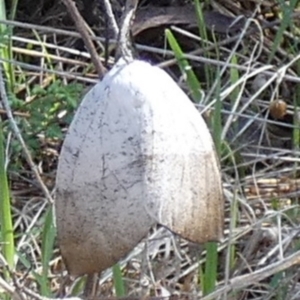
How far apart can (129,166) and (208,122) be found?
0.83m

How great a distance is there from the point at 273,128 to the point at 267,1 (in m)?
0.37

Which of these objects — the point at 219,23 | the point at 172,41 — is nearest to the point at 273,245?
the point at 172,41

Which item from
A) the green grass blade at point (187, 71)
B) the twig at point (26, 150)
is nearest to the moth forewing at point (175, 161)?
the twig at point (26, 150)

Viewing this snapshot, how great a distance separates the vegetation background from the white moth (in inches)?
7.6

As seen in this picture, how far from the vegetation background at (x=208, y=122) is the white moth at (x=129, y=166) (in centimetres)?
19

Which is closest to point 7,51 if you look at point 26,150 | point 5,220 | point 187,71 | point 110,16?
point 187,71

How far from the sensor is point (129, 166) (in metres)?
0.88

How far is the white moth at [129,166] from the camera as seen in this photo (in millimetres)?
875

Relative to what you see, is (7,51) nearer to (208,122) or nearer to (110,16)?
(208,122)

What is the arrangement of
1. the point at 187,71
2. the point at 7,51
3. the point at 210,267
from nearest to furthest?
the point at 210,267 < the point at 187,71 < the point at 7,51

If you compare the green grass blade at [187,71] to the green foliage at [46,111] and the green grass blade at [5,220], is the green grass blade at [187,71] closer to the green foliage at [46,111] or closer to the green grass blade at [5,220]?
the green foliage at [46,111]

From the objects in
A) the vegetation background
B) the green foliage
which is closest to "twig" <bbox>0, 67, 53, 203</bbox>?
the vegetation background

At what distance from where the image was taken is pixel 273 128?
1.99 meters

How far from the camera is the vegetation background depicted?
142cm
